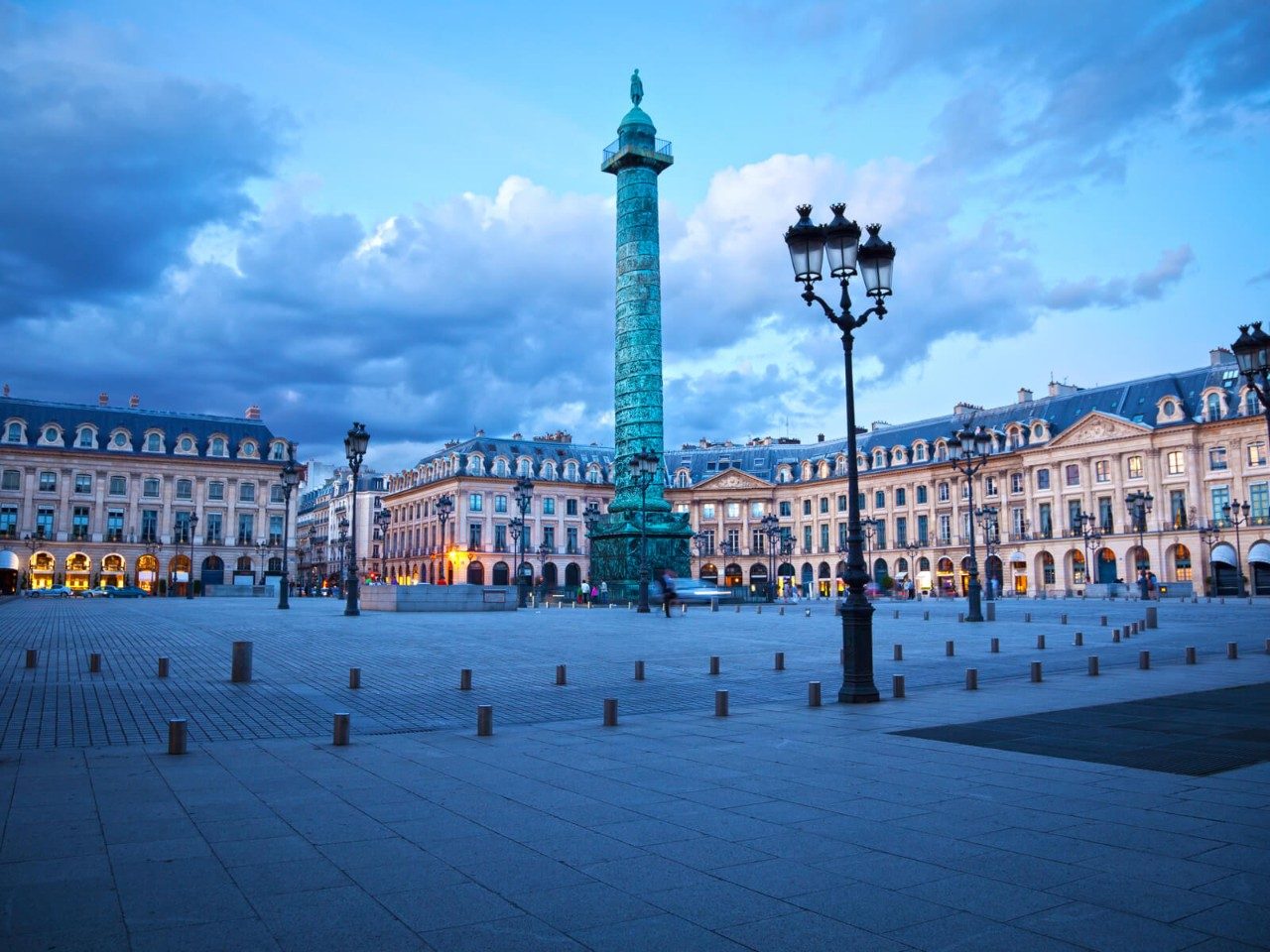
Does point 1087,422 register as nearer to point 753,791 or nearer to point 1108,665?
point 1108,665

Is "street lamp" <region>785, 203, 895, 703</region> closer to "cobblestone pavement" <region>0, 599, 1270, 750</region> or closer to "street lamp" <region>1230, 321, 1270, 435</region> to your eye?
"cobblestone pavement" <region>0, 599, 1270, 750</region>

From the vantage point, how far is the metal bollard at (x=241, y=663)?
46.9 feet

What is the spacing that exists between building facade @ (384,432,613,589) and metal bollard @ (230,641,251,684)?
76.7 m

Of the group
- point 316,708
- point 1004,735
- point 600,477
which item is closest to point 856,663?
point 1004,735

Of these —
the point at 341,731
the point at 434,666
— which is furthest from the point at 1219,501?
the point at 341,731

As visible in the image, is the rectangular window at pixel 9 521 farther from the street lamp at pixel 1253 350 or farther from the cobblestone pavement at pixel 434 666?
the street lamp at pixel 1253 350

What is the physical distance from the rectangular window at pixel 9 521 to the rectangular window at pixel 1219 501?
91789 millimetres

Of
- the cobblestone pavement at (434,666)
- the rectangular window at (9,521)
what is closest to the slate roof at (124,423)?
the rectangular window at (9,521)

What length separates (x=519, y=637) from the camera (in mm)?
24547

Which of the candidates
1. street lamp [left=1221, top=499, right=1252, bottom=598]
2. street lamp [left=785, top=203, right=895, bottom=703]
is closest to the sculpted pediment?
street lamp [left=1221, top=499, right=1252, bottom=598]

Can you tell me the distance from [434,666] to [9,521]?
263ft

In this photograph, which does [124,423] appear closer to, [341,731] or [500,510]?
[500,510]

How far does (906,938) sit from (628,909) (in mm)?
1266

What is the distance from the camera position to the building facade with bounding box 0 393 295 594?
81.9m
